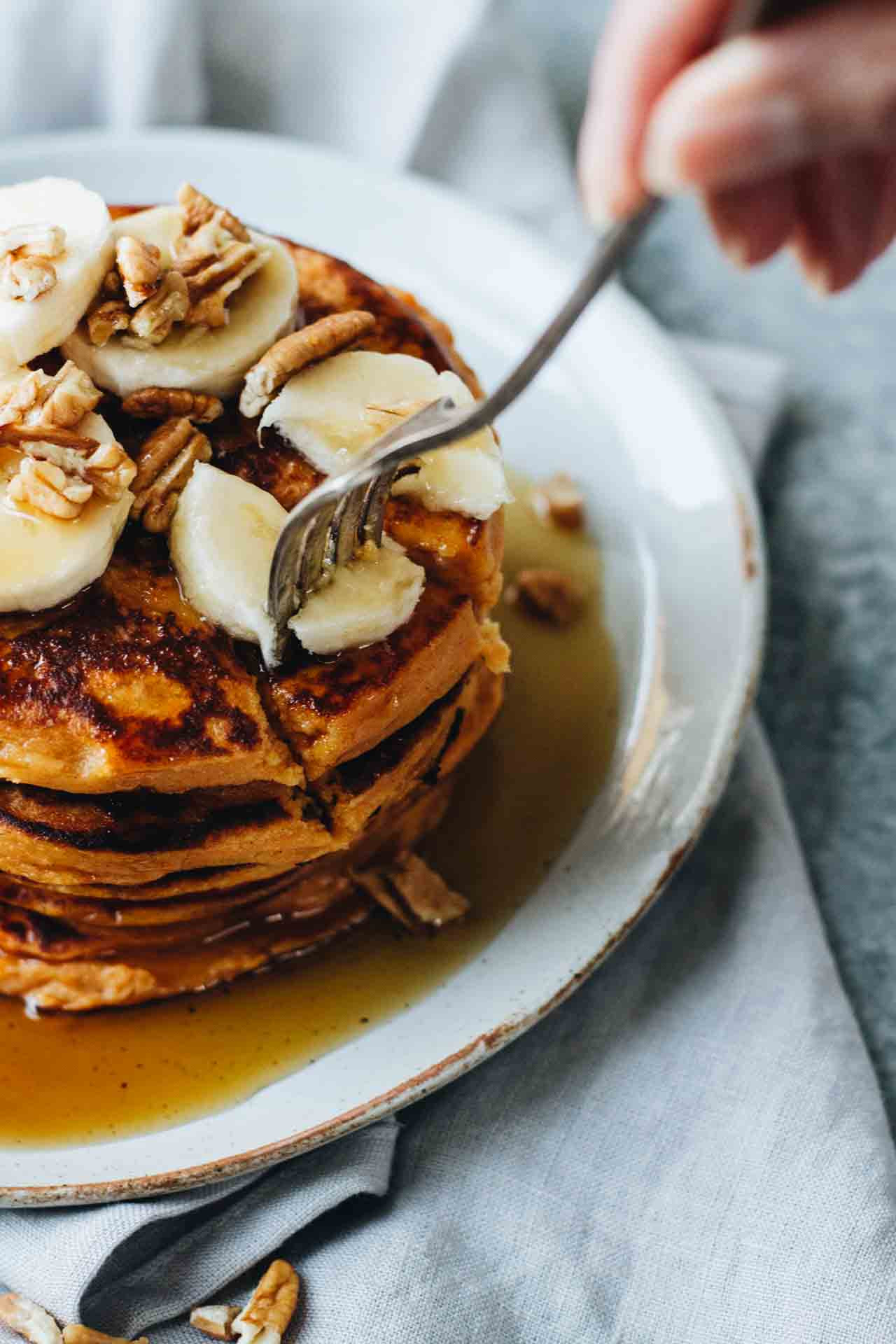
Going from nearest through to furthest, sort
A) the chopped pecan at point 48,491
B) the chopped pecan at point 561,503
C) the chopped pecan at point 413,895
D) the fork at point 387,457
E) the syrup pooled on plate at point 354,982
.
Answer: the fork at point 387,457
the chopped pecan at point 48,491
the syrup pooled on plate at point 354,982
the chopped pecan at point 413,895
the chopped pecan at point 561,503

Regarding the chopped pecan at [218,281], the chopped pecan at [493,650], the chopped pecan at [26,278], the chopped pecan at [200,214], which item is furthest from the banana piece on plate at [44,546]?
the chopped pecan at [493,650]

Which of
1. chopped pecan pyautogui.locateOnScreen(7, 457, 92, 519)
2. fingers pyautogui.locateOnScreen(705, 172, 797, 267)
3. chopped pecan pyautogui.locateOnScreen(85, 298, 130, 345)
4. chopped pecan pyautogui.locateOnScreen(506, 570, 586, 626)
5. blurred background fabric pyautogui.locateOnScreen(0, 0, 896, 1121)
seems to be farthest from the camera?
blurred background fabric pyautogui.locateOnScreen(0, 0, 896, 1121)

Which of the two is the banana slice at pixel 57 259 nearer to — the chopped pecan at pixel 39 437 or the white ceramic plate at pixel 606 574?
the chopped pecan at pixel 39 437

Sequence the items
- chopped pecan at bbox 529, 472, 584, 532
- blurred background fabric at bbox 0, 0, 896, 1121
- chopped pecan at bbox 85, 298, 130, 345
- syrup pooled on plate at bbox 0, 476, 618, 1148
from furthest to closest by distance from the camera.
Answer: blurred background fabric at bbox 0, 0, 896, 1121 < chopped pecan at bbox 529, 472, 584, 532 < syrup pooled on plate at bbox 0, 476, 618, 1148 < chopped pecan at bbox 85, 298, 130, 345

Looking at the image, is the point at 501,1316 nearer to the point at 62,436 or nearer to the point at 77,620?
the point at 77,620

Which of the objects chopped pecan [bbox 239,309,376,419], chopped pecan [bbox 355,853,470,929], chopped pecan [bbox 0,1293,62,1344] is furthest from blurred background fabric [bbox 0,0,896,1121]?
chopped pecan [bbox 0,1293,62,1344]

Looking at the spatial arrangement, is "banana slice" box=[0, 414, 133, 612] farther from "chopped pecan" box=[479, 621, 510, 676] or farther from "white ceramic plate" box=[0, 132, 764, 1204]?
"white ceramic plate" box=[0, 132, 764, 1204]
